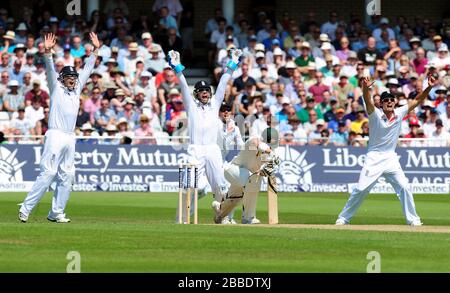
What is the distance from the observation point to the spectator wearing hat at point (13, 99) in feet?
103

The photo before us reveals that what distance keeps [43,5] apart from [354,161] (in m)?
10.4

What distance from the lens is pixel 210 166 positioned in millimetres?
20203

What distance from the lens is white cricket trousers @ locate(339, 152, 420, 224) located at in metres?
19.8

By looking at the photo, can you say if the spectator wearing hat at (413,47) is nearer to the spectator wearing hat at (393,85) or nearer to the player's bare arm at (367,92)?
the spectator wearing hat at (393,85)

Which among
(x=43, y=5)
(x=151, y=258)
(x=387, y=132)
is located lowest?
(x=151, y=258)

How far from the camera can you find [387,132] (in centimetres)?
2005

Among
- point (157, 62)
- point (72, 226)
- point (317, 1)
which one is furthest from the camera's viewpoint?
point (317, 1)

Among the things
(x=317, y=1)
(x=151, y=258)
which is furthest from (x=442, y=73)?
(x=151, y=258)

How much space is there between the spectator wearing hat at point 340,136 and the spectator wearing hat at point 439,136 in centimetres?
201

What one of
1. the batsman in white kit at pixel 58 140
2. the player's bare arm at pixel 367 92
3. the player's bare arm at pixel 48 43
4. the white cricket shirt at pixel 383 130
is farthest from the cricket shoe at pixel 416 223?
the player's bare arm at pixel 48 43

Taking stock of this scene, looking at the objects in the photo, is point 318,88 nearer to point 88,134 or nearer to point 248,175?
point 88,134

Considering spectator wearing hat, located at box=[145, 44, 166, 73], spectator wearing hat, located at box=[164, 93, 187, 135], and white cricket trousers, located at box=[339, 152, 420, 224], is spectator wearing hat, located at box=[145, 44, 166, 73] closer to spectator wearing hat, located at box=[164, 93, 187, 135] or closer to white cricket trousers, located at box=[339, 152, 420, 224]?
spectator wearing hat, located at box=[164, 93, 187, 135]

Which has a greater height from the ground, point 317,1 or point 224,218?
point 317,1

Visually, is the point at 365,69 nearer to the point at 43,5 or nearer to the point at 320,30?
the point at 320,30
